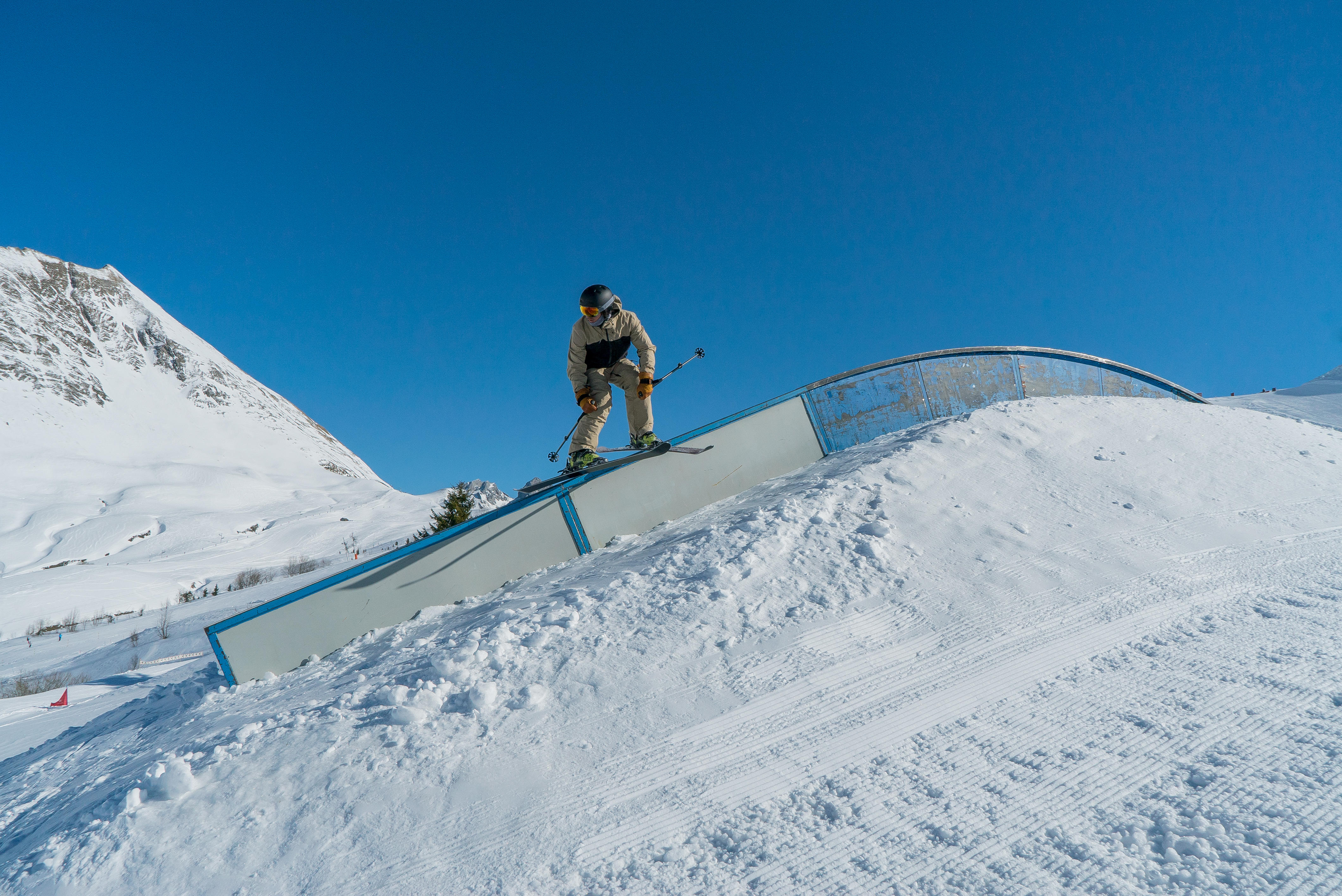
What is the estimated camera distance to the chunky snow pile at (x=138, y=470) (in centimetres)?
3241

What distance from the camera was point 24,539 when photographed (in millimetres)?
45844

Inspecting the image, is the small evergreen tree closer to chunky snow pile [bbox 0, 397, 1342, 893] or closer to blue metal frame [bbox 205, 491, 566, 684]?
blue metal frame [bbox 205, 491, 566, 684]

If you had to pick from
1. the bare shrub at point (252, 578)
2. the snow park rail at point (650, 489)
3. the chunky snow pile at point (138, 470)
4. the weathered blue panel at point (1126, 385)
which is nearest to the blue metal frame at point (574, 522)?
the snow park rail at point (650, 489)

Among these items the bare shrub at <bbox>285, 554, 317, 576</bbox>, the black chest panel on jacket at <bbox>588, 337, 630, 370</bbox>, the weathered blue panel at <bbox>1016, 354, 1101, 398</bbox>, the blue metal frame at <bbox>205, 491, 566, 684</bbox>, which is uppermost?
the bare shrub at <bbox>285, 554, 317, 576</bbox>

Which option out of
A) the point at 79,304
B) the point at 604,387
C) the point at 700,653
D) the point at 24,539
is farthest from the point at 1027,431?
the point at 79,304

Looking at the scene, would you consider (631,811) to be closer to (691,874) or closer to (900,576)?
(691,874)

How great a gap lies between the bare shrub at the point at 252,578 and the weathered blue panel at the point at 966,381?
→ 3045cm

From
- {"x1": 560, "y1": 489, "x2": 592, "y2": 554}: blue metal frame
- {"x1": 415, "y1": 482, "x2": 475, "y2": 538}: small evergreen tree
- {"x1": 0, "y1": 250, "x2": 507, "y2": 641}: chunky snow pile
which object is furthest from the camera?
{"x1": 0, "y1": 250, "x2": 507, "y2": 641}: chunky snow pile

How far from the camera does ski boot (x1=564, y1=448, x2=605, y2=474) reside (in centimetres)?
690

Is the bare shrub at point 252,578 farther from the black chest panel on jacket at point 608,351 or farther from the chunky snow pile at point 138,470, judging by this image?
the black chest panel on jacket at point 608,351

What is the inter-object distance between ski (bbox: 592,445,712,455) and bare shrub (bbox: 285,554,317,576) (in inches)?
1094

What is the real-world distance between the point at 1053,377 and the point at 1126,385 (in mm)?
1813

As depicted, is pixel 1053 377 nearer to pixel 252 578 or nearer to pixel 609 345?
pixel 609 345

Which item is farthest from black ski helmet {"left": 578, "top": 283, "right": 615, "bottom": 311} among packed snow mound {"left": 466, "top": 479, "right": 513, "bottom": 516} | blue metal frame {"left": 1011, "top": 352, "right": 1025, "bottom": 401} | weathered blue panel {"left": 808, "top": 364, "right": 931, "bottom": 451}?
packed snow mound {"left": 466, "top": 479, "right": 513, "bottom": 516}
